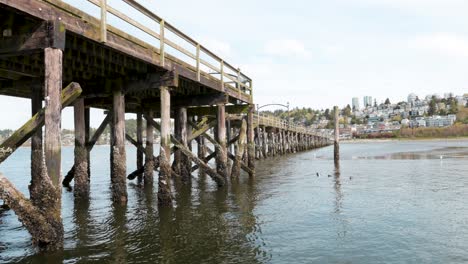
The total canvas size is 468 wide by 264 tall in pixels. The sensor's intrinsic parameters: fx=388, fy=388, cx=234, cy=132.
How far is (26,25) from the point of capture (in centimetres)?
845

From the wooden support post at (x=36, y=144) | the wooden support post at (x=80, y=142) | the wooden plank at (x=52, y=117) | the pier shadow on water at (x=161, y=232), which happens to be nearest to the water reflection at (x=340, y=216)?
the pier shadow on water at (x=161, y=232)

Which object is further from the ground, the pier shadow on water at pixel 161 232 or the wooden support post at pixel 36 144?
the wooden support post at pixel 36 144

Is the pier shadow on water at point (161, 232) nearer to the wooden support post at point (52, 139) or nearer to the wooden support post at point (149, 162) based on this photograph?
the wooden support post at point (52, 139)

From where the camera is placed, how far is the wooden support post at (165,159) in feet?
41.6

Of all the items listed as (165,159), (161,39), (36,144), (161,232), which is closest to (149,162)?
(165,159)

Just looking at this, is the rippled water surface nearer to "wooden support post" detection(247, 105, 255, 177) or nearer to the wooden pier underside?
the wooden pier underside

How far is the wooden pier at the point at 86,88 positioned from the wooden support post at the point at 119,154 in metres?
0.03

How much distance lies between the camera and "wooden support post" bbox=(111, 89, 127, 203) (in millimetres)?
13109

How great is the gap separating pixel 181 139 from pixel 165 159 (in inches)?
217

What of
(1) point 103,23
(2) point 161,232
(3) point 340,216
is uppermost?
(1) point 103,23

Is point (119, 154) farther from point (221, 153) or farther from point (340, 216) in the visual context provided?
point (340, 216)

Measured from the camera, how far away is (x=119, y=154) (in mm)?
13219

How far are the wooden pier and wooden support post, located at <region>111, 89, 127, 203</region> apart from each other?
0.11ft

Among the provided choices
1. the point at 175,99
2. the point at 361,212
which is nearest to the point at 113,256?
the point at 361,212
